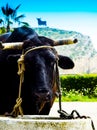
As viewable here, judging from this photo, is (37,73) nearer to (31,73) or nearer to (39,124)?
(31,73)

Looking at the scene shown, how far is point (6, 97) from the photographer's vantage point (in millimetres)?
7219

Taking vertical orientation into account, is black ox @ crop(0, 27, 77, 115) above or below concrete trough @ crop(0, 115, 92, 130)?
below

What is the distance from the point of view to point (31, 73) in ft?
21.9

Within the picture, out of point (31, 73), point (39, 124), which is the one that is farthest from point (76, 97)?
point (39, 124)

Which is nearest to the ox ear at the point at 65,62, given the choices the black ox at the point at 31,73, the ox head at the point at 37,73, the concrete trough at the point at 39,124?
the black ox at the point at 31,73

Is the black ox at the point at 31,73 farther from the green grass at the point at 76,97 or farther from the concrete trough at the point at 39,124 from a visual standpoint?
the green grass at the point at 76,97

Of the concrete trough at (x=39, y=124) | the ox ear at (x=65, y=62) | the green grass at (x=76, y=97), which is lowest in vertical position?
the green grass at (x=76, y=97)

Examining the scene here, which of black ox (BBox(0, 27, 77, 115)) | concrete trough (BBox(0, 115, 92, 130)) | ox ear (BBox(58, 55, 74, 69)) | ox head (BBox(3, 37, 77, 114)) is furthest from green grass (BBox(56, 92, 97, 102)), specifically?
concrete trough (BBox(0, 115, 92, 130))

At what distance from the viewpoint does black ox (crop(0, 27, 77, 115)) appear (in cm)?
637

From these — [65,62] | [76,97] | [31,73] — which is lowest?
[76,97]

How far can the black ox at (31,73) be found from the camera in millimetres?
6367

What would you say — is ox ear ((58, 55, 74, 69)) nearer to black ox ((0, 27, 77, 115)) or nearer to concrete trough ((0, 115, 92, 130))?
black ox ((0, 27, 77, 115))

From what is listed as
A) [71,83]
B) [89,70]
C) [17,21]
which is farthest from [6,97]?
[89,70]

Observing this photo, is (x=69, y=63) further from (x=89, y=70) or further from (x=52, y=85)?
(x=89, y=70)
